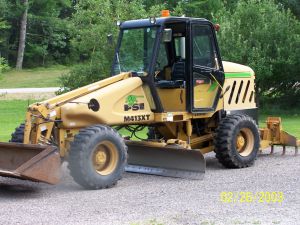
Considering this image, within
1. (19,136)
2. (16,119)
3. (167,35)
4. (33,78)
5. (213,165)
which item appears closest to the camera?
(19,136)

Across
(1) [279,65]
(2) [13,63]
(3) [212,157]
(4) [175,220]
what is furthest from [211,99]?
(2) [13,63]

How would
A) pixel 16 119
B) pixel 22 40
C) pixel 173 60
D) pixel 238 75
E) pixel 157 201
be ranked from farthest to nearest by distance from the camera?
pixel 22 40
pixel 16 119
pixel 238 75
pixel 173 60
pixel 157 201

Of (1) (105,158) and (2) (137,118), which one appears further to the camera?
(2) (137,118)

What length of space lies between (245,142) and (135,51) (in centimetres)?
273

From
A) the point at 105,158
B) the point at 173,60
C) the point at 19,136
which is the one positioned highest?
the point at 173,60

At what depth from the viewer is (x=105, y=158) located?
400 inches

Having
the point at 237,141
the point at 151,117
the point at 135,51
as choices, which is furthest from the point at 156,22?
the point at 237,141

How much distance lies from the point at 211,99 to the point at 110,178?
9.95 feet

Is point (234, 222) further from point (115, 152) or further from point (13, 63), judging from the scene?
point (13, 63)

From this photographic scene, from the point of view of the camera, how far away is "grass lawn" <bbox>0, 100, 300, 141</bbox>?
1884 cm

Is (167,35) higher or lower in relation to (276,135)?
higher

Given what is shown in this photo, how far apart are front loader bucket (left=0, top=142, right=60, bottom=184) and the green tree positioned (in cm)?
A: 1468

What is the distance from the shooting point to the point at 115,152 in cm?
1019

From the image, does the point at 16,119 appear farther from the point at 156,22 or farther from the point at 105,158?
the point at 105,158
